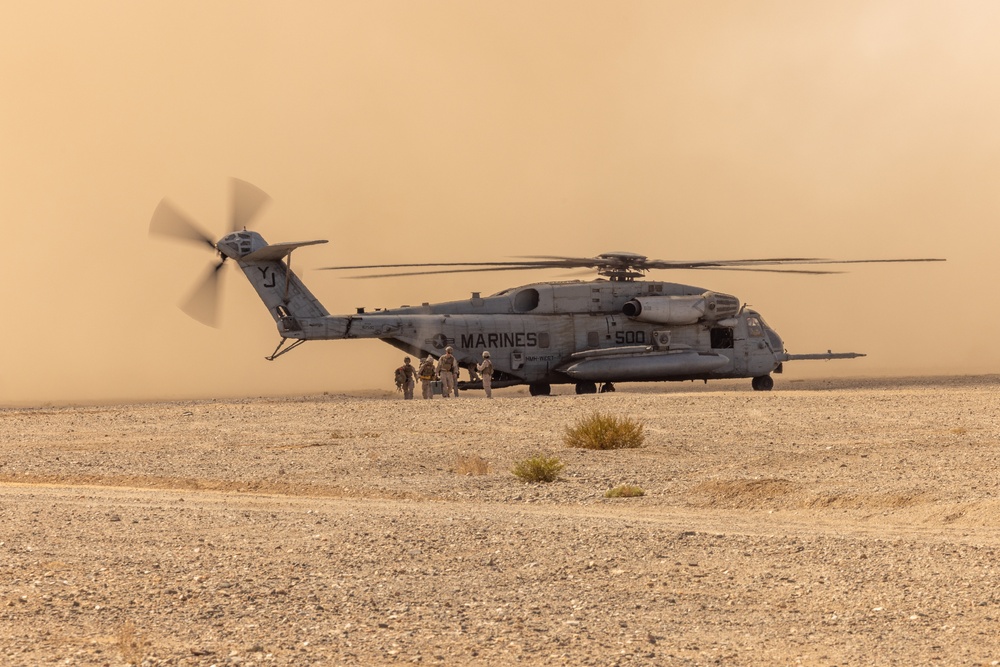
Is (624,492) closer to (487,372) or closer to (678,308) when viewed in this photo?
(487,372)

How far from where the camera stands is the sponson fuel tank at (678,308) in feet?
129

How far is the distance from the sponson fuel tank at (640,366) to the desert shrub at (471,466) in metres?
18.9

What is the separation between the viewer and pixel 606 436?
853 inches

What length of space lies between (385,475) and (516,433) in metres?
5.40

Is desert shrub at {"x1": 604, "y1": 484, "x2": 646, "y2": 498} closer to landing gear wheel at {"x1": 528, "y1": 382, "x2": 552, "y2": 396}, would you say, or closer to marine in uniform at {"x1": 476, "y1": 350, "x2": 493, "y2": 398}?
marine in uniform at {"x1": 476, "y1": 350, "x2": 493, "y2": 398}

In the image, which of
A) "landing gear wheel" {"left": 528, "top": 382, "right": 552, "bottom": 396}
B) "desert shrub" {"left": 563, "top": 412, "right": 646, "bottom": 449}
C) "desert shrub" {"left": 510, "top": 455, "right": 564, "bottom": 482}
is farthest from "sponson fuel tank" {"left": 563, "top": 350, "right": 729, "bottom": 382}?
"desert shrub" {"left": 510, "top": 455, "right": 564, "bottom": 482}

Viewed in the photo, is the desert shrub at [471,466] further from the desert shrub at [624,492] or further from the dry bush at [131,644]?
the dry bush at [131,644]

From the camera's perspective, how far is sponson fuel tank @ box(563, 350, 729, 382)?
3856cm

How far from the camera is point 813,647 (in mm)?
8289

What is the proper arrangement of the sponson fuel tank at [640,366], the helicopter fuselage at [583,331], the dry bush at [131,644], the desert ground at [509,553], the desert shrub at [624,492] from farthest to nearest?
1. the sponson fuel tank at [640,366]
2. the helicopter fuselage at [583,331]
3. the desert shrub at [624,492]
4. the desert ground at [509,553]
5. the dry bush at [131,644]

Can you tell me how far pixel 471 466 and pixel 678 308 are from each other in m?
21.4

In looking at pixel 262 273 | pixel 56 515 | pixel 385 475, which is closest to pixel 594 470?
pixel 385 475

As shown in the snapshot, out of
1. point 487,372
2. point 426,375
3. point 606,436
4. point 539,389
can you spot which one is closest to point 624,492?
point 606,436

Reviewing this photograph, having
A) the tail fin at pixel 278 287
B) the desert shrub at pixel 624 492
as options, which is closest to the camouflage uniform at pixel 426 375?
the tail fin at pixel 278 287
